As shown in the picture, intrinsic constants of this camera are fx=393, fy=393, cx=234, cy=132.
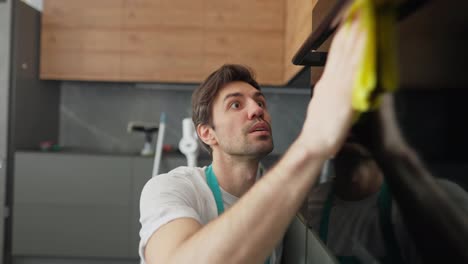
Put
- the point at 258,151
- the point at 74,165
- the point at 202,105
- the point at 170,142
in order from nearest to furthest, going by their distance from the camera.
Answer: the point at 258,151
the point at 202,105
the point at 74,165
the point at 170,142

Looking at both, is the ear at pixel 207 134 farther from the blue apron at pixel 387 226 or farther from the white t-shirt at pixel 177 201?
the blue apron at pixel 387 226

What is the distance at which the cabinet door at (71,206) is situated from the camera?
2.60 metres

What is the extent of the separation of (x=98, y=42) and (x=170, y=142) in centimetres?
92

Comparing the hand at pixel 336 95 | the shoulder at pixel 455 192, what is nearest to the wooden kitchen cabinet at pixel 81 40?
the hand at pixel 336 95

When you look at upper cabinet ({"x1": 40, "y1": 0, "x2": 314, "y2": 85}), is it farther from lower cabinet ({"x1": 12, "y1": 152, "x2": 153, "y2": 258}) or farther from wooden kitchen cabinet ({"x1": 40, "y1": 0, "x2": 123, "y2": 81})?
lower cabinet ({"x1": 12, "y1": 152, "x2": 153, "y2": 258})

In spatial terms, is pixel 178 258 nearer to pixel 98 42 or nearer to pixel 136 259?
pixel 136 259

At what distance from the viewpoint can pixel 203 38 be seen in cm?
280

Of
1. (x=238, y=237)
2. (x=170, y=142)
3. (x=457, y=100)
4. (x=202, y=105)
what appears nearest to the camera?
(x=457, y=100)

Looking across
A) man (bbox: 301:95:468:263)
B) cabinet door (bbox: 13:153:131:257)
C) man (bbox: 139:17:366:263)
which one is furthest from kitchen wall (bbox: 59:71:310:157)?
man (bbox: 301:95:468:263)

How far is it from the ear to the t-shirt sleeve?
170 mm

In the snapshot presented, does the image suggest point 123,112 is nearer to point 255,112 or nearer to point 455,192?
point 255,112

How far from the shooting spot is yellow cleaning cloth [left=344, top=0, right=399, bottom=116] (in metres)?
0.27

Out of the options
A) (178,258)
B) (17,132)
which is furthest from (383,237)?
(17,132)

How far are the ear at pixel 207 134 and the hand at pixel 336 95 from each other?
2.66ft
